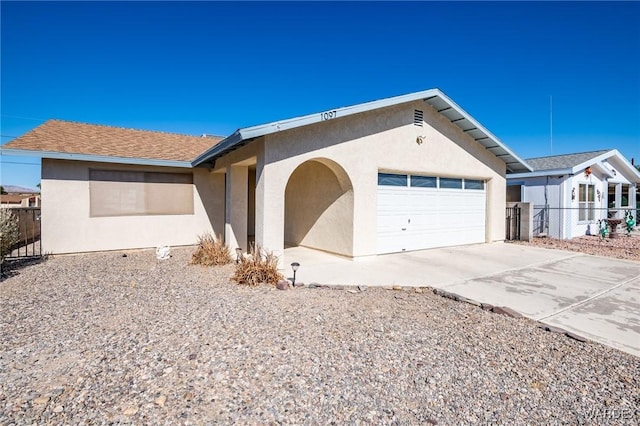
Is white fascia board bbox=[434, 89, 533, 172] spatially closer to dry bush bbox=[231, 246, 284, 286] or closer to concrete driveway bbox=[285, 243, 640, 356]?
concrete driveway bbox=[285, 243, 640, 356]

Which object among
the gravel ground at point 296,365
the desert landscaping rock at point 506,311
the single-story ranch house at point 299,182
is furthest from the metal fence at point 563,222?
the gravel ground at point 296,365

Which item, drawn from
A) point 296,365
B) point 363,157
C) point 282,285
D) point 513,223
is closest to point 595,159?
point 513,223

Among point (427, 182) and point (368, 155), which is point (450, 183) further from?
point (368, 155)

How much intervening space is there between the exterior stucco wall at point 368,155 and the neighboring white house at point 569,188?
Result: 5130 millimetres

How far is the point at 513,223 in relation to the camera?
13.6 m

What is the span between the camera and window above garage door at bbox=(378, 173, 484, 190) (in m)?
9.77

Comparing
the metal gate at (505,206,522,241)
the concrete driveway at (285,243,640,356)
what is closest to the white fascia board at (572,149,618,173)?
the metal gate at (505,206,522,241)

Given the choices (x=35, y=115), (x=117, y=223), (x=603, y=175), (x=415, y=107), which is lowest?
(x=117, y=223)

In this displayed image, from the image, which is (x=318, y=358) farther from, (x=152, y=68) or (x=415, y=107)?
(x=152, y=68)

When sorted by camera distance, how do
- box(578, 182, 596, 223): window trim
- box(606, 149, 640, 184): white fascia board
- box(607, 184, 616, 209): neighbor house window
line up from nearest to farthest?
box(578, 182, 596, 223): window trim, box(606, 149, 640, 184): white fascia board, box(607, 184, 616, 209): neighbor house window

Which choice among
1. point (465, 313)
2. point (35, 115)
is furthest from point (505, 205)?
point (35, 115)

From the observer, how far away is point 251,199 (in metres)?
14.6

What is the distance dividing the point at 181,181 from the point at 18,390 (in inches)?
374

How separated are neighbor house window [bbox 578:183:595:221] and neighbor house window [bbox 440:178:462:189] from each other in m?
8.98
